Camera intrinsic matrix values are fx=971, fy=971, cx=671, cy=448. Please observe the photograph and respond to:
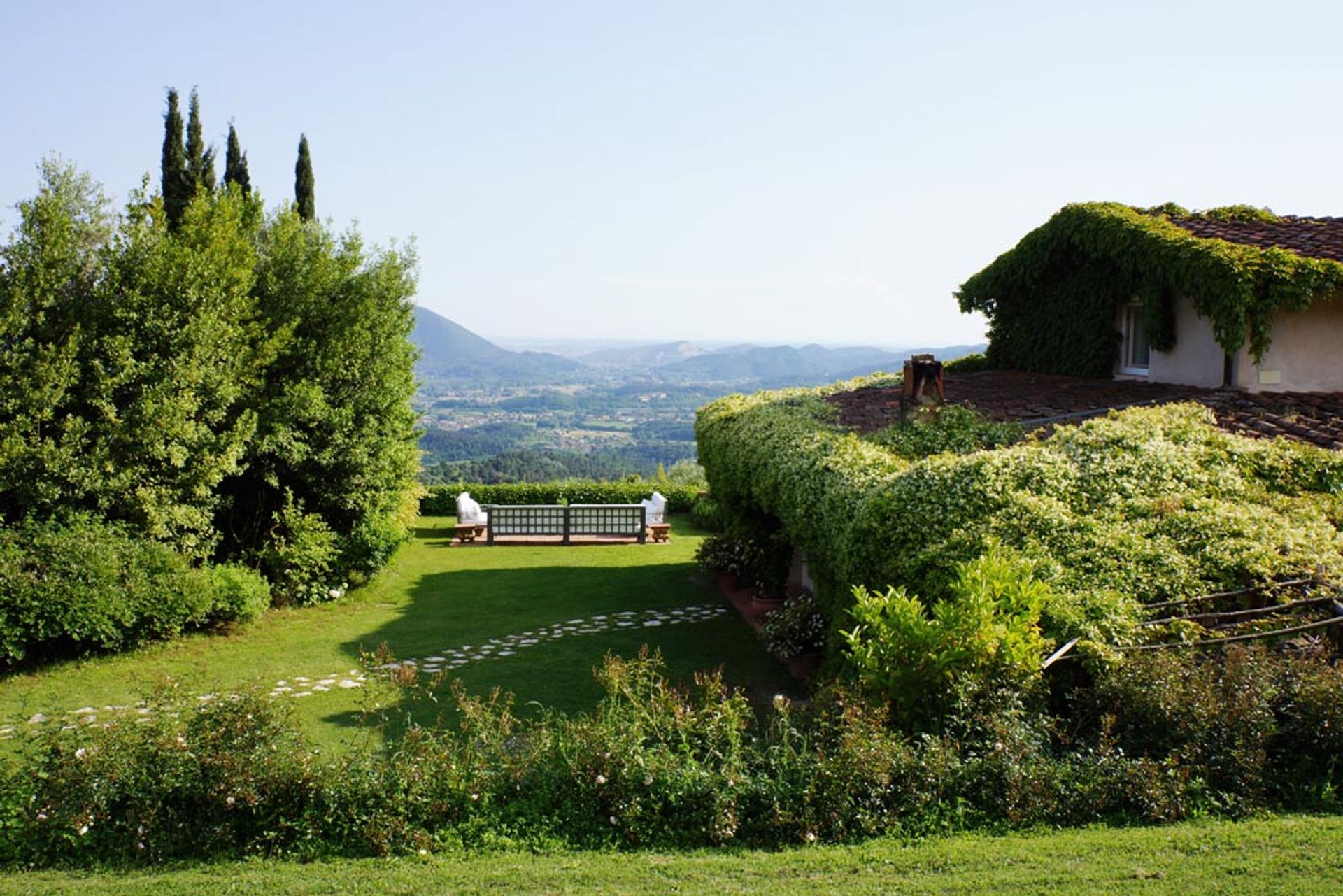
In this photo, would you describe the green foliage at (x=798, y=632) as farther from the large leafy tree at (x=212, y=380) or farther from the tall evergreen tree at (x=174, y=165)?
the tall evergreen tree at (x=174, y=165)

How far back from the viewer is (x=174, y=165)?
57.9ft

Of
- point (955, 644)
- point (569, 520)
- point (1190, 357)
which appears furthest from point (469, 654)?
point (569, 520)

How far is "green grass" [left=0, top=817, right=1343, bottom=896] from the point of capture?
4.89 metres

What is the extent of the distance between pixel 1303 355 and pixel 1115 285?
3.04m

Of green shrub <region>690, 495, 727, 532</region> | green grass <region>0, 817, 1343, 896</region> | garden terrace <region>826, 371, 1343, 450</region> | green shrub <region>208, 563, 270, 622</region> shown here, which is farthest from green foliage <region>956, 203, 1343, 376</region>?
green shrub <region>208, 563, 270, 622</region>

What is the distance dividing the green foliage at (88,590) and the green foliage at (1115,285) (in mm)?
12821

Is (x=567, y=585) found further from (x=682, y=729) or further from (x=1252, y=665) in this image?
(x=1252, y=665)

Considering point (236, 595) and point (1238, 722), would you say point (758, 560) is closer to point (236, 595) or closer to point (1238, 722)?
point (236, 595)

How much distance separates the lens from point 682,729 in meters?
6.25

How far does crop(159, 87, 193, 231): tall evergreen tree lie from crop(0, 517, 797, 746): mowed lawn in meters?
7.70

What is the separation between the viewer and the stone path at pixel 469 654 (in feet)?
30.6

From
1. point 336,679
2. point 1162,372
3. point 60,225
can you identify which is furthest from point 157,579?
point 1162,372

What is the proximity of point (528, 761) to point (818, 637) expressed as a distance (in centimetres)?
575

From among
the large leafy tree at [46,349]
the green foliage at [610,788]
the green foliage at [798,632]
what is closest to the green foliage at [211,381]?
the large leafy tree at [46,349]
